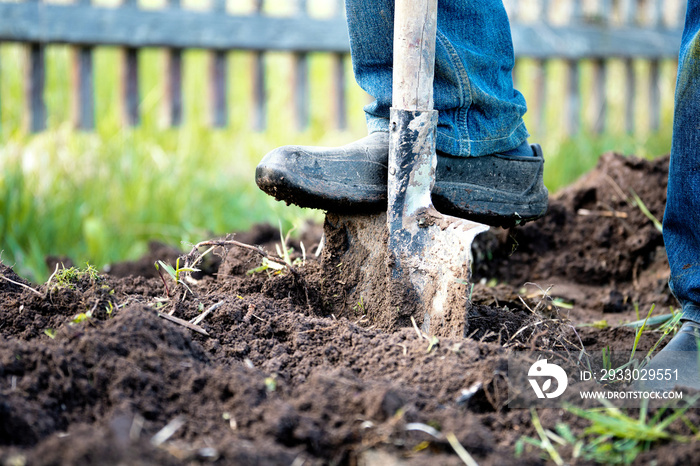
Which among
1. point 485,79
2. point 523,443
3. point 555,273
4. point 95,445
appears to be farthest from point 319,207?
point 555,273

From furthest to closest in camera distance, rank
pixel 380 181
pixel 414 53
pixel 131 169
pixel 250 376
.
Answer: pixel 131 169, pixel 380 181, pixel 414 53, pixel 250 376

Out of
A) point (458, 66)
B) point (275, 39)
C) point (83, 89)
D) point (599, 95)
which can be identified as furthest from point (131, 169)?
point (599, 95)

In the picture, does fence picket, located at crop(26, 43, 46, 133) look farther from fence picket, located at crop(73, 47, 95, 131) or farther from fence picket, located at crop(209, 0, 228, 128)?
fence picket, located at crop(209, 0, 228, 128)

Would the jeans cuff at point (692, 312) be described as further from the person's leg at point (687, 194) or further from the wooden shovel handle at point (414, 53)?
the wooden shovel handle at point (414, 53)

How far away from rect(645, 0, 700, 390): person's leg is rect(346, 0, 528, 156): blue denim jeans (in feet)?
1.55

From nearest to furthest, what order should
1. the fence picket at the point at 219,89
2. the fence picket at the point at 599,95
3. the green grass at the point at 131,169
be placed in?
the green grass at the point at 131,169 → the fence picket at the point at 219,89 → the fence picket at the point at 599,95

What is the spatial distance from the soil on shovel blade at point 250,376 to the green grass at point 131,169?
4.49ft

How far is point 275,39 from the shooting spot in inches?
178

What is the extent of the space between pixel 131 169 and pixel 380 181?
2.25 m

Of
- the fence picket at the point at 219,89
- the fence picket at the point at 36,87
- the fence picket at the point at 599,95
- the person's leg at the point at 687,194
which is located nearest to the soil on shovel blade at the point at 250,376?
the person's leg at the point at 687,194

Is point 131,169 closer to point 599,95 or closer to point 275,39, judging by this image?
point 275,39

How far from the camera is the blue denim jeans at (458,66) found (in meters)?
1.82

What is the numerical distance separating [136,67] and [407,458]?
12.7 feet

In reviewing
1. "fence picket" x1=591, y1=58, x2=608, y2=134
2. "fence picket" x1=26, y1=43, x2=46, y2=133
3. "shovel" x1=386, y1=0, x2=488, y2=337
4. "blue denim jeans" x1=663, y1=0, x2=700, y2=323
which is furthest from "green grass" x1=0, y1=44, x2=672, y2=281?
"blue denim jeans" x1=663, y1=0, x2=700, y2=323
